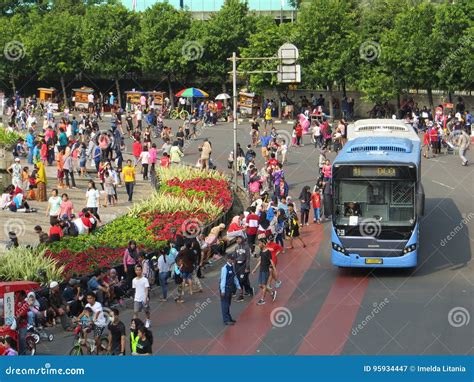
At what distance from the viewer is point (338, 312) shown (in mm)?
23859

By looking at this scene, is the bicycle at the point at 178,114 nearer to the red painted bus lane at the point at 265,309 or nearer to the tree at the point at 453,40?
the tree at the point at 453,40

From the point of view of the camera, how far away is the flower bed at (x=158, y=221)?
26700 millimetres

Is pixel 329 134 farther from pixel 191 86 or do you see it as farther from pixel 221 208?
pixel 191 86

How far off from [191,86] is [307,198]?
35886 millimetres

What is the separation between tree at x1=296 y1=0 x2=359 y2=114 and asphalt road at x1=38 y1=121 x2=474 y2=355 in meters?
27.1

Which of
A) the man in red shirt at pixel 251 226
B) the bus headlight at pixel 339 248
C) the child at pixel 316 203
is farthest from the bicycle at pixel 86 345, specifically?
the child at pixel 316 203

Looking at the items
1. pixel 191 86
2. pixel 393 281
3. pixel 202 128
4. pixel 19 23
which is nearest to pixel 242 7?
pixel 191 86

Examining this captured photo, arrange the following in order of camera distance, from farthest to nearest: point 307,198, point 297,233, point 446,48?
1. point 446,48
2. point 307,198
3. point 297,233

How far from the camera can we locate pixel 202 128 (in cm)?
5653

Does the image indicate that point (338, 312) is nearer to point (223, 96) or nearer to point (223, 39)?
point (223, 96)

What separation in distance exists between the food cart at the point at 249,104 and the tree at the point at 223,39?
410cm

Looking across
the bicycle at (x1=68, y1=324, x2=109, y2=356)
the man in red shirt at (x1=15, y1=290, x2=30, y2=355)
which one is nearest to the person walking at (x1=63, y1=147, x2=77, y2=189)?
the man in red shirt at (x1=15, y1=290, x2=30, y2=355)

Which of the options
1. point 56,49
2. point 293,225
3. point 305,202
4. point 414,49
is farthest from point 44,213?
point 56,49

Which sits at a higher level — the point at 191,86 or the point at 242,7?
the point at 242,7
